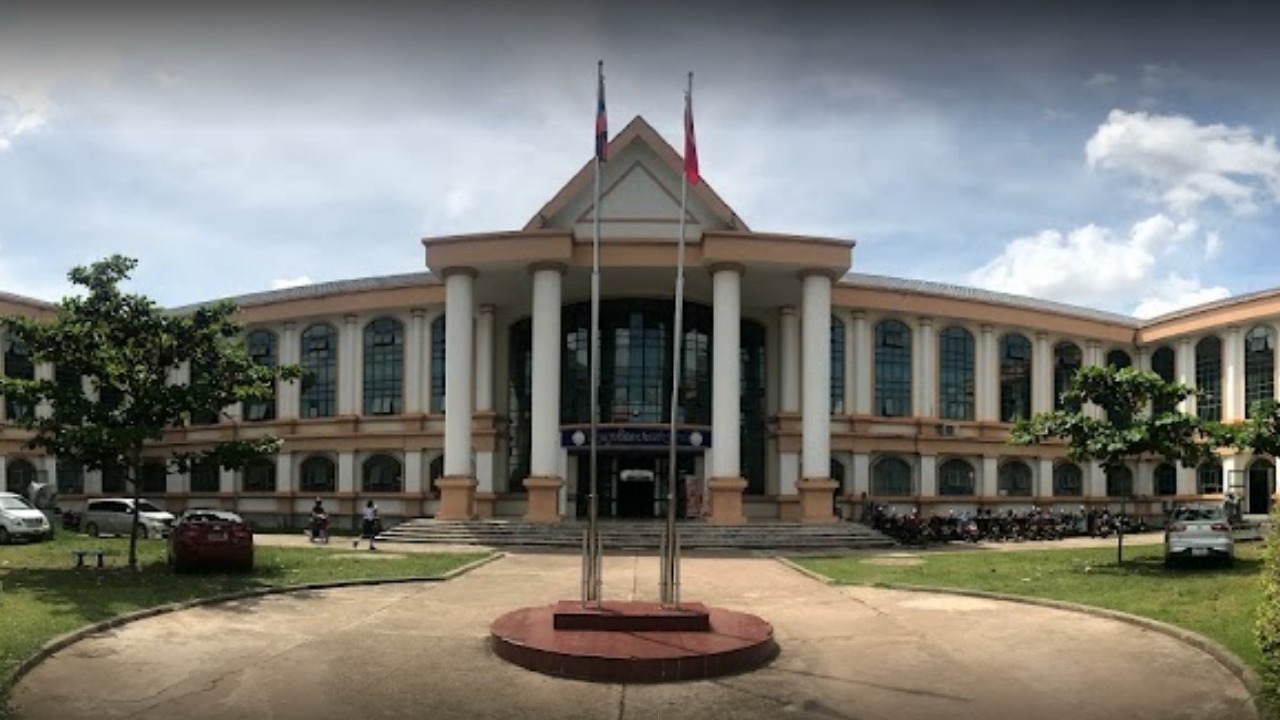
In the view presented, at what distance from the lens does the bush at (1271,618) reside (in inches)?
380

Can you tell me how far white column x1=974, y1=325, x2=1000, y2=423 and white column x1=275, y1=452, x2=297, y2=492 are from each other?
28642 mm

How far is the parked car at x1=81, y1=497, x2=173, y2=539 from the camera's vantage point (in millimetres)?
31828

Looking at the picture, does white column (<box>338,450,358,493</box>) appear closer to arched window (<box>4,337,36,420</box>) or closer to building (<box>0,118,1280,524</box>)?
building (<box>0,118,1280,524</box>)

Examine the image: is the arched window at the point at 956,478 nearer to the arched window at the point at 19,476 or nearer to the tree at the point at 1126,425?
the tree at the point at 1126,425

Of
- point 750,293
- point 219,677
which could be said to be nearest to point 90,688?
point 219,677

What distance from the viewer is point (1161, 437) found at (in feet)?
72.1

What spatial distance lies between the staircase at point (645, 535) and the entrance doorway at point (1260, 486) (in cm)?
1904

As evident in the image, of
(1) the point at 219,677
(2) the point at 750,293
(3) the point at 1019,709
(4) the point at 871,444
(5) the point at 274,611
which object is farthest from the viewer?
(4) the point at 871,444

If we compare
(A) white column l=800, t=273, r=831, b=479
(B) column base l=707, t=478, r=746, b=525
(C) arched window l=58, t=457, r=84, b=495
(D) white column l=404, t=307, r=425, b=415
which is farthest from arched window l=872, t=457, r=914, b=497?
(C) arched window l=58, t=457, r=84, b=495

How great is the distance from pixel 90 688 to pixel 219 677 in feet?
4.00

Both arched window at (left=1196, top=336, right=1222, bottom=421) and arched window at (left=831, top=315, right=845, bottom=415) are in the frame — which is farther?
arched window at (left=1196, top=336, right=1222, bottom=421)

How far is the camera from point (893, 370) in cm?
4156

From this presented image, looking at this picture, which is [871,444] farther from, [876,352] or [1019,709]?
[1019,709]

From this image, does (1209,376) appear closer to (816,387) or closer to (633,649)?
(816,387)
